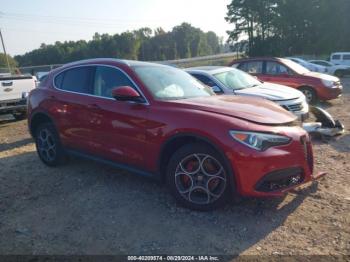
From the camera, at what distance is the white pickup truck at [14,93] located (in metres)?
10.7

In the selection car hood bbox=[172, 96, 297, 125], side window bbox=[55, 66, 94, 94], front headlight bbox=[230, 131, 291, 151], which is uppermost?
side window bbox=[55, 66, 94, 94]

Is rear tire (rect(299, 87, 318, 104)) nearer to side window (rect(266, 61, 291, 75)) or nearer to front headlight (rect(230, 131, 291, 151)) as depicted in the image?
side window (rect(266, 61, 291, 75))

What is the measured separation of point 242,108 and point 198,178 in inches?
38.2

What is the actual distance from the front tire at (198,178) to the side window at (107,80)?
4.34ft

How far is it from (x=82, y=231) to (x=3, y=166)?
3218 millimetres

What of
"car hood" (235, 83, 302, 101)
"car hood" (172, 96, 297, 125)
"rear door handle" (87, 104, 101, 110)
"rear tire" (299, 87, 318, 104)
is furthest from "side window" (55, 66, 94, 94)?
"rear tire" (299, 87, 318, 104)

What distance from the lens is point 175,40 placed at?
105188 mm

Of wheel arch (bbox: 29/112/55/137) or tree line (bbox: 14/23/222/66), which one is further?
tree line (bbox: 14/23/222/66)

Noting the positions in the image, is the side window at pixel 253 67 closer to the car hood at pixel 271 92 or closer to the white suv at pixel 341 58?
the car hood at pixel 271 92

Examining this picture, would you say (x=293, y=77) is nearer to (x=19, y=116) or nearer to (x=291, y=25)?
(x=19, y=116)

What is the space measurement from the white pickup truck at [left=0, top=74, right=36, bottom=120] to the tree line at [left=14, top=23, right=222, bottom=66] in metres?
62.7

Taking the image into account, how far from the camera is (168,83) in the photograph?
4.78 meters

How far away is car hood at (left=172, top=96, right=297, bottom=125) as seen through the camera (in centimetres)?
392

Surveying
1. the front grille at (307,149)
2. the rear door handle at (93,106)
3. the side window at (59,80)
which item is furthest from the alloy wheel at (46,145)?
the front grille at (307,149)
